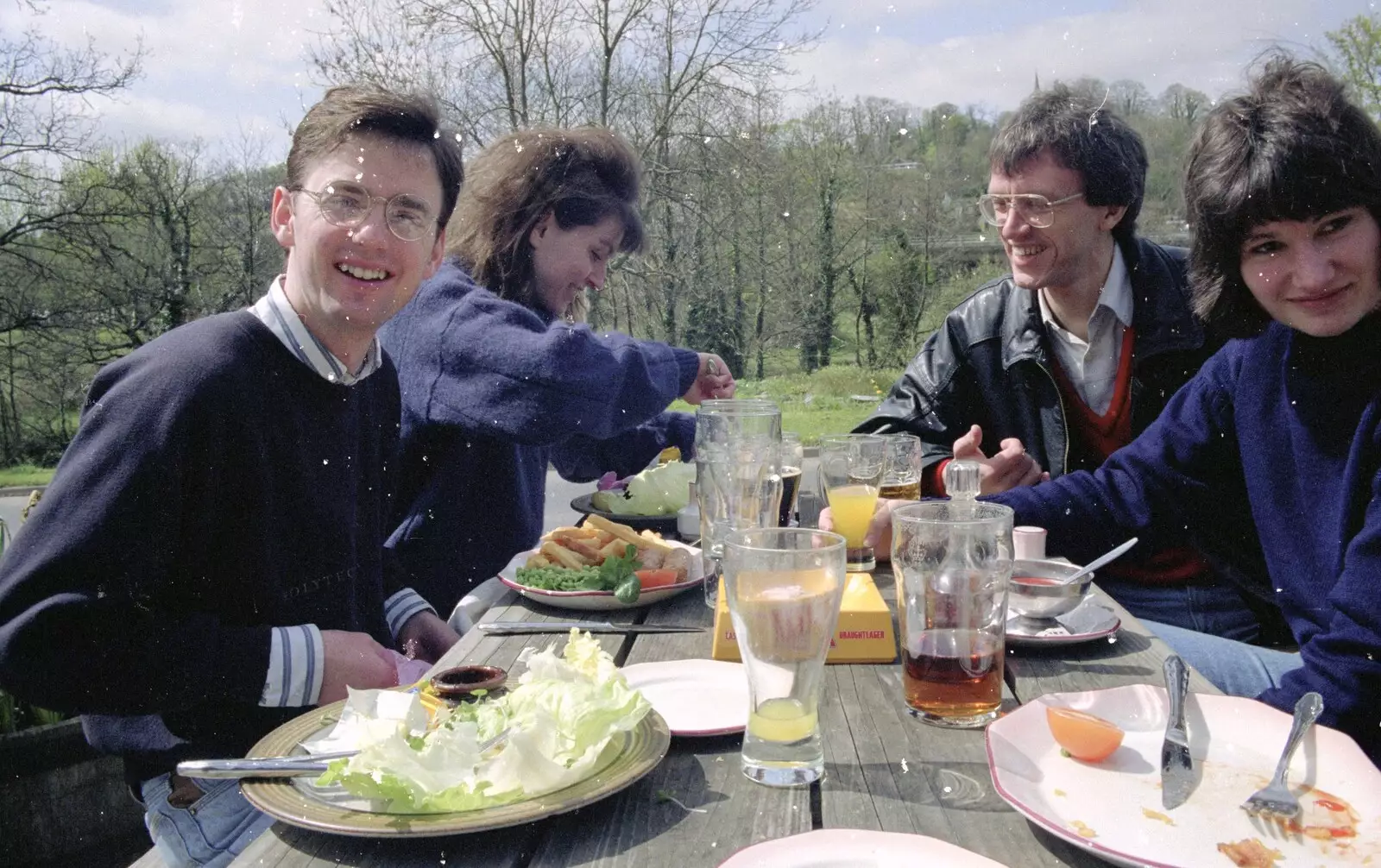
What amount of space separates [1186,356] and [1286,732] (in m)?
1.68

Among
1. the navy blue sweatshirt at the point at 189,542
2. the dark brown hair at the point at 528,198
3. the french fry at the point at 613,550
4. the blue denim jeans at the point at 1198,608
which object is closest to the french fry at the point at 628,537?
the french fry at the point at 613,550

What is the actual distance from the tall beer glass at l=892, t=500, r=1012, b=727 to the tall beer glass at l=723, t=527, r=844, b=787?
0.16 meters

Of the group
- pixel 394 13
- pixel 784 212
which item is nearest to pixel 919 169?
pixel 784 212

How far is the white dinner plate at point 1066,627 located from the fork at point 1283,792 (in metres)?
0.34

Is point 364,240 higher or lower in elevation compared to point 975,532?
higher

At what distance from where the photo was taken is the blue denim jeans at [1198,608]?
7.50ft

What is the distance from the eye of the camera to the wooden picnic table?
0.73 metres

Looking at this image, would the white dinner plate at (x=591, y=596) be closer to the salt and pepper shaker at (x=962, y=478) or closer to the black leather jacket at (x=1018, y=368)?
the salt and pepper shaker at (x=962, y=478)

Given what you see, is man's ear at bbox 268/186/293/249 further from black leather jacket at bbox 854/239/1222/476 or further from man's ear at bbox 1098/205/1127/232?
man's ear at bbox 1098/205/1127/232

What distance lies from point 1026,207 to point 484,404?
146cm

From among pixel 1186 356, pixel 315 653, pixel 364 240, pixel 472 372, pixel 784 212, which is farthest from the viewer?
pixel 784 212

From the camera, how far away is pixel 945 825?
2.50ft

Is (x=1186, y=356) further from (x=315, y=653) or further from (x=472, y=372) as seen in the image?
(x=315, y=653)

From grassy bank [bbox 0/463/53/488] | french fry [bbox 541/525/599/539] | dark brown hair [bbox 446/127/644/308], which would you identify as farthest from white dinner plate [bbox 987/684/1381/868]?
grassy bank [bbox 0/463/53/488]
